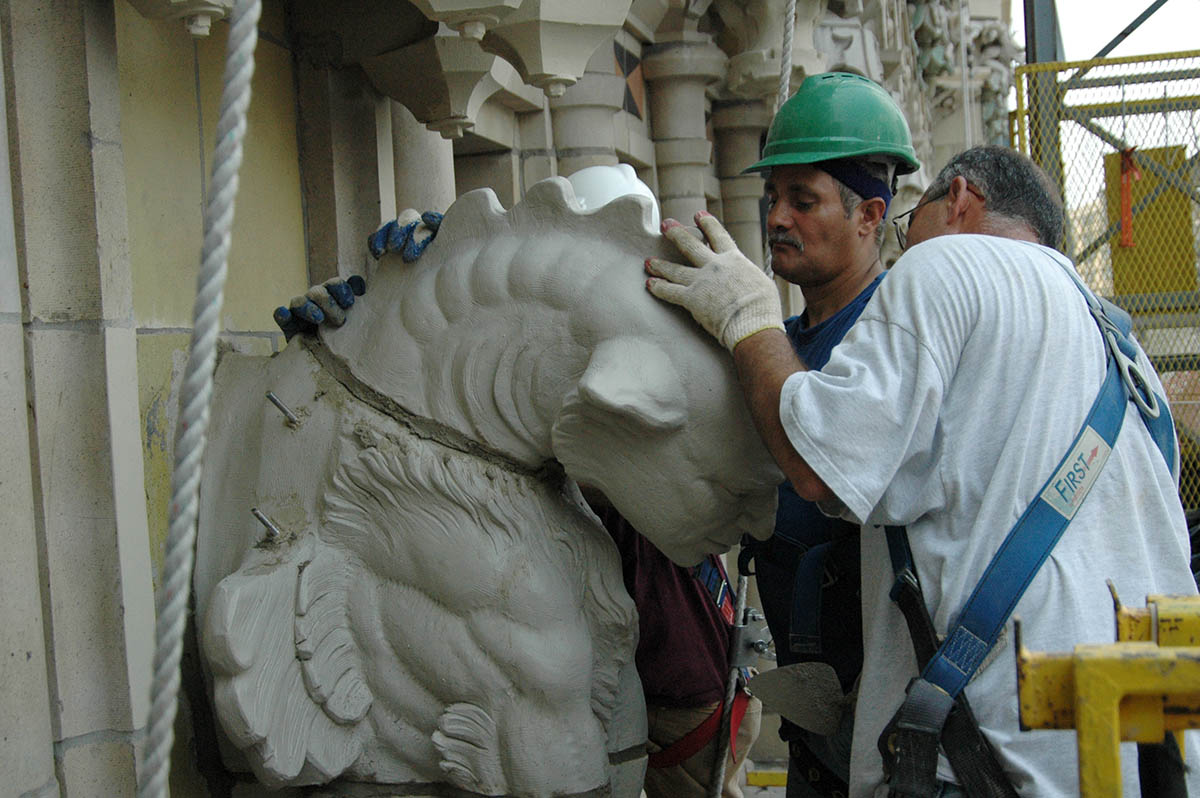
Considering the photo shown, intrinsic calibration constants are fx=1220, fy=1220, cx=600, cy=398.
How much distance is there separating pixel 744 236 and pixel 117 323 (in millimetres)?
4472

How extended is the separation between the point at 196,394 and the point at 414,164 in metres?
1.68

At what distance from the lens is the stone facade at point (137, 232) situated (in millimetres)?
1556

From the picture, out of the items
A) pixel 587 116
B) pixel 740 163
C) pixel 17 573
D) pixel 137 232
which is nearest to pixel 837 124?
pixel 137 232

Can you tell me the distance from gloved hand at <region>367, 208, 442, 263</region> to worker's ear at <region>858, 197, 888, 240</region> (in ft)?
2.30

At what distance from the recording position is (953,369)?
1.44 meters

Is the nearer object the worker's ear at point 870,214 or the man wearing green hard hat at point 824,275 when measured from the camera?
the man wearing green hard hat at point 824,275

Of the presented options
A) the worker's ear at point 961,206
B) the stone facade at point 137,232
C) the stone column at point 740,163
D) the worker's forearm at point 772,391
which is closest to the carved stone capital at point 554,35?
the stone facade at point 137,232

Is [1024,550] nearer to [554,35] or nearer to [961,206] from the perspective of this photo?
[961,206]

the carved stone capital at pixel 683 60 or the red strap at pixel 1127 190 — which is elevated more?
the carved stone capital at pixel 683 60

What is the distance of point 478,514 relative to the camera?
165cm

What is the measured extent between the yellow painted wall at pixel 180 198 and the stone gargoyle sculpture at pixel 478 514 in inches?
9.1

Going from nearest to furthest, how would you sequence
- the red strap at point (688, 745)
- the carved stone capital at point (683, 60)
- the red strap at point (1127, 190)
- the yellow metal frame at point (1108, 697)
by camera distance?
the yellow metal frame at point (1108, 697)
the red strap at point (688, 745)
the red strap at point (1127, 190)
the carved stone capital at point (683, 60)

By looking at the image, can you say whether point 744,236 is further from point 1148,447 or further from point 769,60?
point 1148,447

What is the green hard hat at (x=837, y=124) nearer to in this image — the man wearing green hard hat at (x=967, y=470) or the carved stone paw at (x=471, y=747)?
the man wearing green hard hat at (x=967, y=470)
